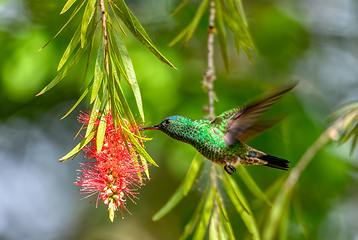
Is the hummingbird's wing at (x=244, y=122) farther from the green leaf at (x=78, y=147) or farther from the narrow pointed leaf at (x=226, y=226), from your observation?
the green leaf at (x=78, y=147)

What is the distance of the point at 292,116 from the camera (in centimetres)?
245

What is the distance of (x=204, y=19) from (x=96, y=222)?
208 cm

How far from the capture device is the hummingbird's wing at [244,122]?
1083 mm

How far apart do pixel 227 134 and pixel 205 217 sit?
251 millimetres

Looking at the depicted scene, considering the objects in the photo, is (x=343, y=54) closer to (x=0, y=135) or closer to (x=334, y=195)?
(x=334, y=195)

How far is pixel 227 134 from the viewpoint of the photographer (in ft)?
3.90

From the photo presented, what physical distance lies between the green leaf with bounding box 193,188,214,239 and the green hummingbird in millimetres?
120

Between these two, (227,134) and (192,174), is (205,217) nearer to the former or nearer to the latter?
(192,174)

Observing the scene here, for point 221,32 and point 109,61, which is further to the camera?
point 221,32

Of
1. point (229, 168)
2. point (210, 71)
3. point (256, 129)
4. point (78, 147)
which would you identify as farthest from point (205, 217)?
point (78, 147)

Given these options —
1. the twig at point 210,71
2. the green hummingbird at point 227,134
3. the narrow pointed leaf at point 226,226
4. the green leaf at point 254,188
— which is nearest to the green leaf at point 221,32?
the twig at point 210,71

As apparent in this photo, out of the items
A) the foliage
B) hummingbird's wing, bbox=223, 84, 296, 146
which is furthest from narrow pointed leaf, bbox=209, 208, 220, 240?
the foliage

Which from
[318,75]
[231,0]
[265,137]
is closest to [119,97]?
[231,0]

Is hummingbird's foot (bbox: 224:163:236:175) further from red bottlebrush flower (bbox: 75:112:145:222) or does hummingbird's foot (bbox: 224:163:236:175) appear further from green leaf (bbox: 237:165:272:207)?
red bottlebrush flower (bbox: 75:112:145:222)
